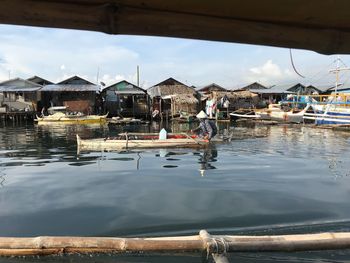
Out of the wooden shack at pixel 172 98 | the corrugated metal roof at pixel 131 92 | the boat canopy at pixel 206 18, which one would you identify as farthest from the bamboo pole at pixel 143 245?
the corrugated metal roof at pixel 131 92

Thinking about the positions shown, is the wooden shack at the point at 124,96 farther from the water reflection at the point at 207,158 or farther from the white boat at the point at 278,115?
the water reflection at the point at 207,158

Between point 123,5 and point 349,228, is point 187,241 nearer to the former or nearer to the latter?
point 123,5

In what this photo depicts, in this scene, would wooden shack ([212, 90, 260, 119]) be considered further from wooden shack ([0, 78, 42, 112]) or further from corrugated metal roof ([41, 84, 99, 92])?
wooden shack ([0, 78, 42, 112])

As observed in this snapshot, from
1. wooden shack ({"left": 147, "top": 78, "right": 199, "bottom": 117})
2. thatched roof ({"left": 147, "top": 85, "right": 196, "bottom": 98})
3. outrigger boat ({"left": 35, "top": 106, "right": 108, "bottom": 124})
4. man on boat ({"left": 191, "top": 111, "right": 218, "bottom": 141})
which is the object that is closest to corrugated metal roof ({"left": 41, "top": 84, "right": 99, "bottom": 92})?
outrigger boat ({"left": 35, "top": 106, "right": 108, "bottom": 124})

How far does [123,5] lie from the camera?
311cm

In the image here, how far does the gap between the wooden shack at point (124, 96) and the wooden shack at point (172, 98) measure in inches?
40.6

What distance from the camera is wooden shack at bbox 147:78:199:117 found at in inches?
1622

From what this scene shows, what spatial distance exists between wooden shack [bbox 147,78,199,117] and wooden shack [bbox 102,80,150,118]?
103 cm

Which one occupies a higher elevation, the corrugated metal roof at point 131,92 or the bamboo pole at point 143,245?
the corrugated metal roof at point 131,92

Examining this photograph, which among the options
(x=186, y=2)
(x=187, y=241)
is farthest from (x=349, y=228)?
(x=186, y=2)

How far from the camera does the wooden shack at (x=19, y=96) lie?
138 feet

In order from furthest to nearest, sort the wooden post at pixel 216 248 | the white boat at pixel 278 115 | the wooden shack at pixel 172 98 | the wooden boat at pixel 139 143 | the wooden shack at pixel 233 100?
1. the wooden shack at pixel 233 100
2. the wooden shack at pixel 172 98
3. the white boat at pixel 278 115
4. the wooden boat at pixel 139 143
5. the wooden post at pixel 216 248

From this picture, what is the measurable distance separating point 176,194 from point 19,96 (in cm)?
3769

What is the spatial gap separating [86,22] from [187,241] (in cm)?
292
